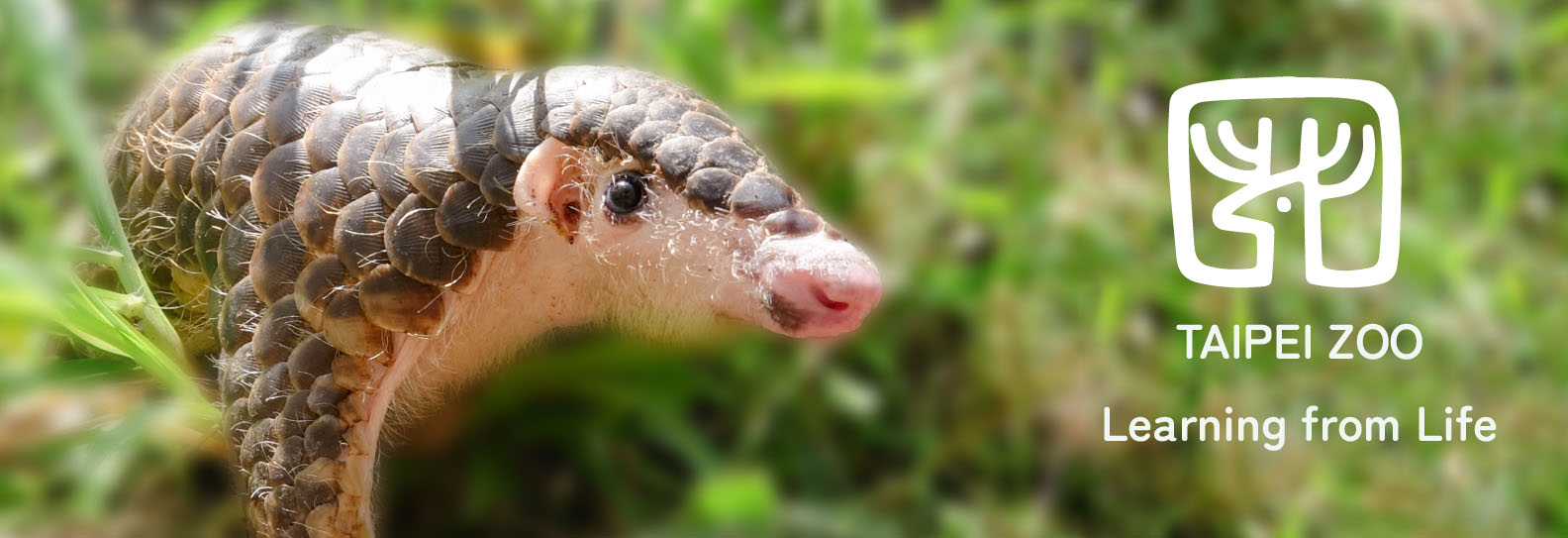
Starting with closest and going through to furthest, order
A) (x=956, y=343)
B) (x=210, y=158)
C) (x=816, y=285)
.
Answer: (x=816, y=285), (x=210, y=158), (x=956, y=343)

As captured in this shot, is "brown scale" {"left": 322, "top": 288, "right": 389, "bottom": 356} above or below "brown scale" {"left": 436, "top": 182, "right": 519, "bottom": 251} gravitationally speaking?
below

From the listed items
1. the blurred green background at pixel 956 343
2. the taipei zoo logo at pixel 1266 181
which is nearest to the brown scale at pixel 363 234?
the blurred green background at pixel 956 343

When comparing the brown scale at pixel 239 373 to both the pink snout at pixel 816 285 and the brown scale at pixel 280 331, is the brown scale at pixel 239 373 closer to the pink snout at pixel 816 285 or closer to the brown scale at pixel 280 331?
the brown scale at pixel 280 331

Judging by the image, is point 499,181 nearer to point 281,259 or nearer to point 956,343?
point 281,259

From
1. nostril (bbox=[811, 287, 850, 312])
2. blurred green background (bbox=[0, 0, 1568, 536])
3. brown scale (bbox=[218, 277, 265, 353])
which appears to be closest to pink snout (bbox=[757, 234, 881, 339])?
nostril (bbox=[811, 287, 850, 312])

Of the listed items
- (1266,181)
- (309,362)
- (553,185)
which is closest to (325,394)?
(309,362)

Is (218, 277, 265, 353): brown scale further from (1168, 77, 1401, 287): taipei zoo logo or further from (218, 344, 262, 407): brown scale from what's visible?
(1168, 77, 1401, 287): taipei zoo logo

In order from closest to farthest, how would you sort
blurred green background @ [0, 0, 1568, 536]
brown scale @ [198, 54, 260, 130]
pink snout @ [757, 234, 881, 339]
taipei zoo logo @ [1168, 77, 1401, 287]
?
pink snout @ [757, 234, 881, 339] → brown scale @ [198, 54, 260, 130] → blurred green background @ [0, 0, 1568, 536] → taipei zoo logo @ [1168, 77, 1401, 287]

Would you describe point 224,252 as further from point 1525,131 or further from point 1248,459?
point 1525,131
